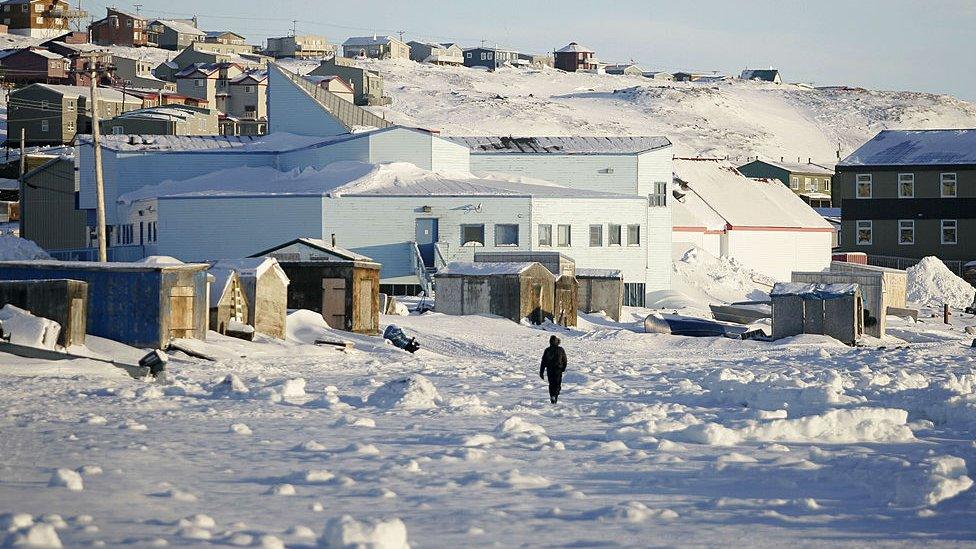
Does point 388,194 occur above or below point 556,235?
above

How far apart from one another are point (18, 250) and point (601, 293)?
2476cm

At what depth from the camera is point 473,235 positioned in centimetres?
5572

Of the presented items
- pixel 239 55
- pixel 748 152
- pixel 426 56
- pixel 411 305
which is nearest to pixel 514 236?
pixel 411 305

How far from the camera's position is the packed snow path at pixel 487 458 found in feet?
36.8

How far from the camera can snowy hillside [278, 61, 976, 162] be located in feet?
452

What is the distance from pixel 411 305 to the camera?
4819cm

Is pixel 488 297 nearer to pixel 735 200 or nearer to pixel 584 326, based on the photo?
pixel 584 326

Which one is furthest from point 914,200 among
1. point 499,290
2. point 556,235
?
point 499,290

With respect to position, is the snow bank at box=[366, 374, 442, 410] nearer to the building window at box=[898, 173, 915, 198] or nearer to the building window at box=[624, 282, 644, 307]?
the building window at box=[624, 282, 644, 307]

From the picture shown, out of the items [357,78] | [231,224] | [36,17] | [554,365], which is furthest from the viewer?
[36,17]

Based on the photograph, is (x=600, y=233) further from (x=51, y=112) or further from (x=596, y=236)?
(x=51, y=112)

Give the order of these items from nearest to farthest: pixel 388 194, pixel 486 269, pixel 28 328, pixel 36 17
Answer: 1. pixel 28 328
2. pixel 486 269
3. pixel 388 194
4. pixel 36 17

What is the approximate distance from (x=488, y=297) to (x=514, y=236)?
13.6 meters

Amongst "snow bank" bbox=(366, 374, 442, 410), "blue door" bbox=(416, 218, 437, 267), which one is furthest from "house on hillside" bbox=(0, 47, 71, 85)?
"snow bank" bbox=(366, 374, 442, 410)
